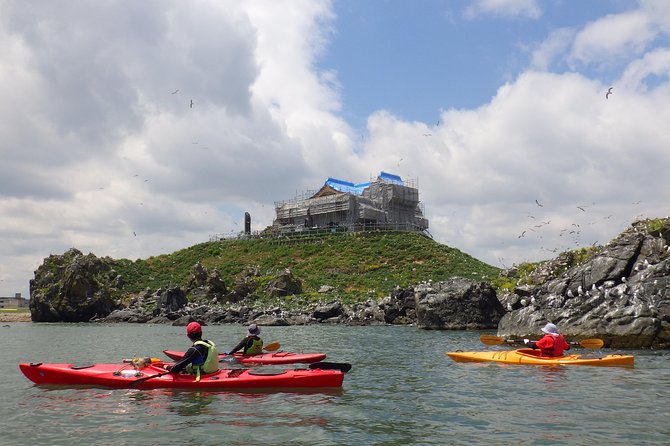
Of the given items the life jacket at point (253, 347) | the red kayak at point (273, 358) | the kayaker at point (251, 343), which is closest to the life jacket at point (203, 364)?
the red kayak at point (273, 358)

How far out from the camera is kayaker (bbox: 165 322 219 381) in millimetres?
14148

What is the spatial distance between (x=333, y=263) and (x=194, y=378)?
5529 centimetres

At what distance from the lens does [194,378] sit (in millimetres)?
14195

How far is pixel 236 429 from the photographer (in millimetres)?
10305

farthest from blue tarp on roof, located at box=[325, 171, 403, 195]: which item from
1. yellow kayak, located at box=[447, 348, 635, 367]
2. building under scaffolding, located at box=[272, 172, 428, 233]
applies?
yellow kayak, located at box=[447, 348, 635, 367]

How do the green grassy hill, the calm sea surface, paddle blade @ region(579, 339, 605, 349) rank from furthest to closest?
1. the green grassy hill
2. paddle blade @ region(579, 339, 605, 349)
3. the calm sea surface

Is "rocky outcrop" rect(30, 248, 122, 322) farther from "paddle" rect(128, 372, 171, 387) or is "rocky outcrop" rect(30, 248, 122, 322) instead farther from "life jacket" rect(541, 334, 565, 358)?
"life jacket" rect(541, 334, 565, 358)

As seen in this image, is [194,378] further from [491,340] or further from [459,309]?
[459,309]

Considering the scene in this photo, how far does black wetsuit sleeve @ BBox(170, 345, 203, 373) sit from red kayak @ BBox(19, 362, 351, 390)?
309 millimetres

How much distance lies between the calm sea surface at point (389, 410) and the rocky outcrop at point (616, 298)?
3.19 m

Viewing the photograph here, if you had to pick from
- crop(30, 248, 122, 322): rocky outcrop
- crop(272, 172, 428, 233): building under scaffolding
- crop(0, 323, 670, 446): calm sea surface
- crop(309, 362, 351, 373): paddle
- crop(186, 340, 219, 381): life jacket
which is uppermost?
crop(272, 172, 428, 233): building under scaffolding

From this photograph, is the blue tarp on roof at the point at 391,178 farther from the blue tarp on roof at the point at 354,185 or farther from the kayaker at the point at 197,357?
the kayaker at the point at 197,357

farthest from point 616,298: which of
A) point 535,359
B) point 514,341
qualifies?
point 535,359

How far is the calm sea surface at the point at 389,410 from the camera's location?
9695 mm
